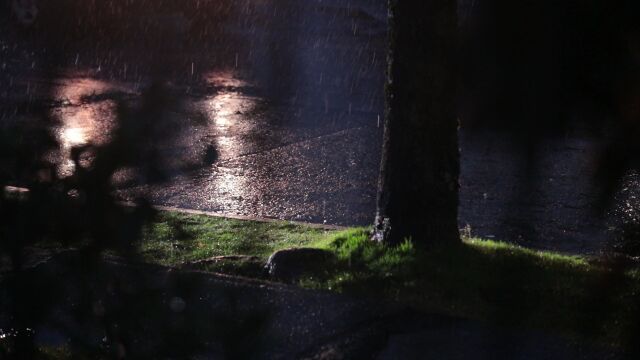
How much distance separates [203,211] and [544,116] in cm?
633

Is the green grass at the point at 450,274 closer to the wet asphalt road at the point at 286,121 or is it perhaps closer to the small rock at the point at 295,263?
the small rock at the point at 295,263

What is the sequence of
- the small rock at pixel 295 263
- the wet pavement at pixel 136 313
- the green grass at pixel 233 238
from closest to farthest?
the wet pavement at pixel 136 313, the small rock at pixel 295 263, the green grass at pixel 233 238

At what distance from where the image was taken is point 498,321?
16.6 feet

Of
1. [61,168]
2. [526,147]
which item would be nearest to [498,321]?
[61,168]

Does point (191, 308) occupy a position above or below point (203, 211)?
above

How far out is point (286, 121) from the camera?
484 inches

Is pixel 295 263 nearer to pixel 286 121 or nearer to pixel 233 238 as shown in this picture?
pixel 233 238

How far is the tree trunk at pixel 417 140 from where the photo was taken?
5.60 meters

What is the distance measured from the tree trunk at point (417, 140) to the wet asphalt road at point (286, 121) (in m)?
0.30

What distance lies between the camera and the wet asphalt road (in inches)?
105

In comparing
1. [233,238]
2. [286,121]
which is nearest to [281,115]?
[286,121]

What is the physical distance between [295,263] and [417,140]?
1.02 m

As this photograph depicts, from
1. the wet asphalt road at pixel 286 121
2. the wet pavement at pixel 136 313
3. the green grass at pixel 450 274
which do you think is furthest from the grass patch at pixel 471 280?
the wet pavement at pixel 136 313

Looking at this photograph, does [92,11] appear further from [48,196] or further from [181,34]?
[48,196]
